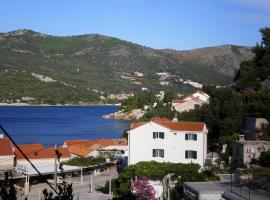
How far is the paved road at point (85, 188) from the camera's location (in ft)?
99.7

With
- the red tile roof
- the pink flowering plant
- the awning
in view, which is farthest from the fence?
the red tile roof

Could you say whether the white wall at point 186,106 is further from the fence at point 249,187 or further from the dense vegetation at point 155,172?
the fence at point 249,187

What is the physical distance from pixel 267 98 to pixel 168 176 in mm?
9932

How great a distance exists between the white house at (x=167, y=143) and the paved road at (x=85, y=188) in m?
3.23

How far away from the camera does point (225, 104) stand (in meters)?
37.7

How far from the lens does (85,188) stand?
111 feet

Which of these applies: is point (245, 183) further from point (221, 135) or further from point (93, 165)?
point (93, 165)

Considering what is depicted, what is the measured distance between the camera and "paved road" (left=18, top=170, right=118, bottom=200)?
30.4 m

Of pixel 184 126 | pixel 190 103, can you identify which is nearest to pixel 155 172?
pixel 184 126

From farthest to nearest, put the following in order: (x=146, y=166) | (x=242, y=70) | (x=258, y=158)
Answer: (x=242, y=70) → (x=146, y=166) → (x=258, y=158)

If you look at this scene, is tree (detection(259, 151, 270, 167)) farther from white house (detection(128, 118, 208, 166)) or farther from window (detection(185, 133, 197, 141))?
window (detection(185, 133, 197, 141))


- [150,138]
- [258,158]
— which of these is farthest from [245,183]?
[150,138]

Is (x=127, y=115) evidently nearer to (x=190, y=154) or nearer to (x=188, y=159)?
(x=190, y=154)

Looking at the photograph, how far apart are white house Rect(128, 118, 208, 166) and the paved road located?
323 cm
